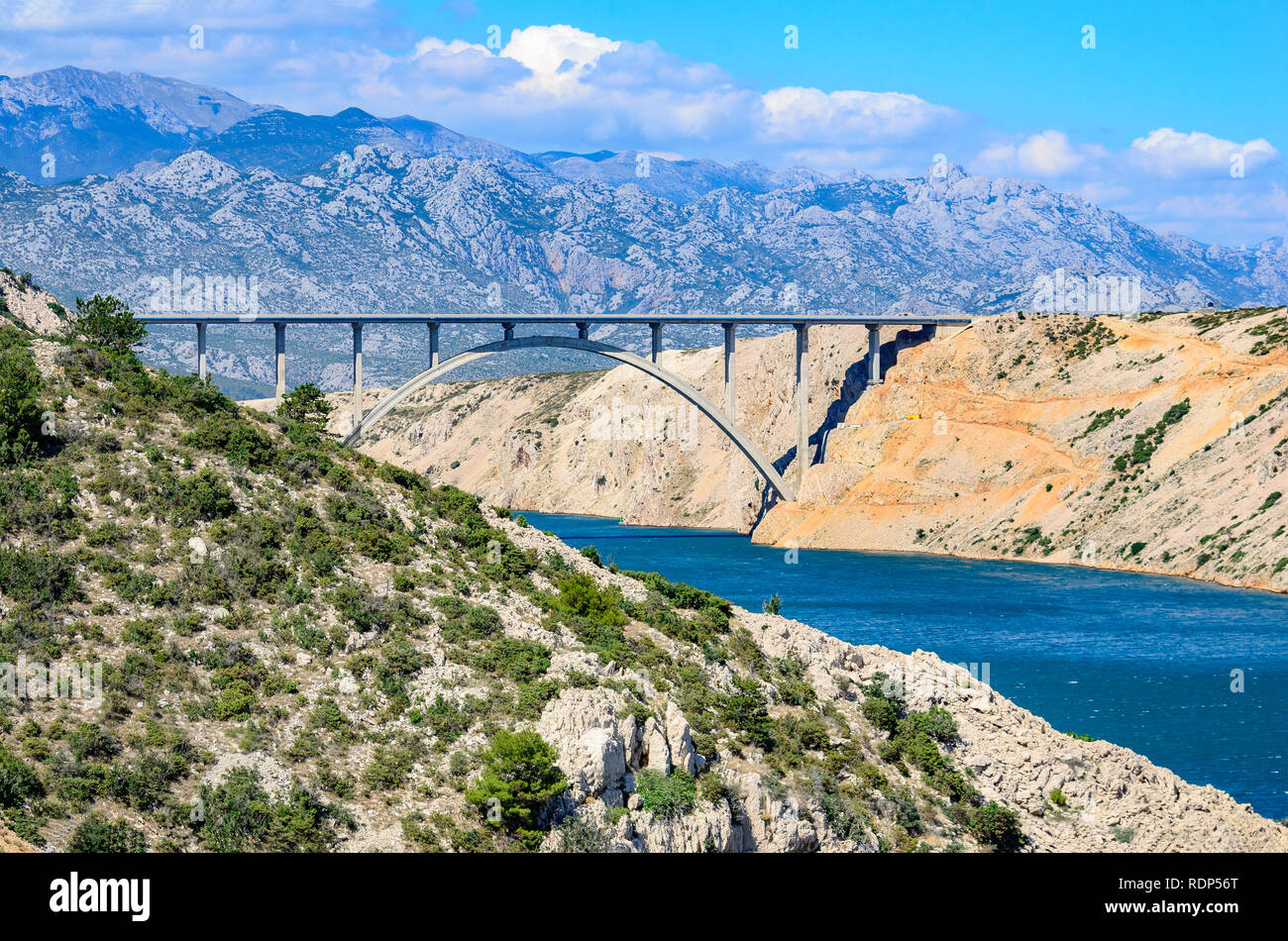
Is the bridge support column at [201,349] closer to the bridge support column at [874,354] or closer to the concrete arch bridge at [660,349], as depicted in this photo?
the concrete arch bridge at [660,349]

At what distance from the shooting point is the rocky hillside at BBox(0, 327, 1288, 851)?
75.4 ft

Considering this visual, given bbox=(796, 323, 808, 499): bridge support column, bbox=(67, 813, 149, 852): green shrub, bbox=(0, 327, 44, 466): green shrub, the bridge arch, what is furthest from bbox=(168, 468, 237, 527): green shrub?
bbox=(796, 323, 808, 499): bridge support column

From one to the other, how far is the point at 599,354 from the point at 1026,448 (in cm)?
3416

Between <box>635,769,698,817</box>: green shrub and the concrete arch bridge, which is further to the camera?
the concrete arch bridge

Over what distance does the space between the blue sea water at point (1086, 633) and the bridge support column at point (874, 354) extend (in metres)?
17.2

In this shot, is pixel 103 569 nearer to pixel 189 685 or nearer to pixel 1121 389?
pixel 189 685

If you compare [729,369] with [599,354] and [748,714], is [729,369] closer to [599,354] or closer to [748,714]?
[599,354]

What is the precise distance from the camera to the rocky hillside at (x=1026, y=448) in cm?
8556

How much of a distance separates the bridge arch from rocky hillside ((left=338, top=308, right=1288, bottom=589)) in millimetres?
4087

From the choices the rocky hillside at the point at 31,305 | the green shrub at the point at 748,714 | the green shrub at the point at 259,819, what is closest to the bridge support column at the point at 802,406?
the rocky hillside at the point at 31,305

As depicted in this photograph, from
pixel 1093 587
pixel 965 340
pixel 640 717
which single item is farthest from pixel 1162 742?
pixel 965 340

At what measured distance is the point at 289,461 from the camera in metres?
34.5

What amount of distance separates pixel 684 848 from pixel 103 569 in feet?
43.2

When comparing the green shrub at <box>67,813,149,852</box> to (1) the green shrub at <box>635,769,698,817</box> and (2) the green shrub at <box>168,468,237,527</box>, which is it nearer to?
(1) the green shrub at <box>635,769,698,817</box>
